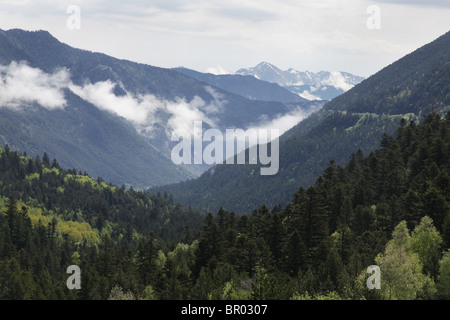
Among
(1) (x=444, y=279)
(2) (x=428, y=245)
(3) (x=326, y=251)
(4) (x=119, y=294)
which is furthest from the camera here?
(3) (x=326, y=251)

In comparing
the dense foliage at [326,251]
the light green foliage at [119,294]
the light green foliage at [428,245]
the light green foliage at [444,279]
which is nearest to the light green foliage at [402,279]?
the dense foliage at [326,251]

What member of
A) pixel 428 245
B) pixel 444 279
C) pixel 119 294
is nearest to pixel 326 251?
pixel 428 245

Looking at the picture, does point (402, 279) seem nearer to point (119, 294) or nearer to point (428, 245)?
point (428, 245)

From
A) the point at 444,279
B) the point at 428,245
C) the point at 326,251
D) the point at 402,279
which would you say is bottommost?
the point at 326,251

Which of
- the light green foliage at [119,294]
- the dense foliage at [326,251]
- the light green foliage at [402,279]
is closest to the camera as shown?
the light green foliage at [402,279]

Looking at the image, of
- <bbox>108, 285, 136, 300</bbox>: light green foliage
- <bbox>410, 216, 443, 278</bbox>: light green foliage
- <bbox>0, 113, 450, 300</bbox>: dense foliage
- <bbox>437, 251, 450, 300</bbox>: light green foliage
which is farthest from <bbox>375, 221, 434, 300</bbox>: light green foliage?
<bbox>108, 285, 136, 300</bbox>: light green foliage

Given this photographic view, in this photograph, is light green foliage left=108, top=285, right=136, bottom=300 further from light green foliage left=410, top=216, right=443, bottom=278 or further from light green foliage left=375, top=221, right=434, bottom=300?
light green foliage left=410, top=216, right=443, bottom=278

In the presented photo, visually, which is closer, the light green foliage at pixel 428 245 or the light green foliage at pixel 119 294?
the light green foliage at pixel 428 245

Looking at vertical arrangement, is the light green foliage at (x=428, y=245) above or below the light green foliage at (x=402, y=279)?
above

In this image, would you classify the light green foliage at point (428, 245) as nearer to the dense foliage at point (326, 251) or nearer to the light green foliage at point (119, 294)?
the dense foliage at point (326, 251)

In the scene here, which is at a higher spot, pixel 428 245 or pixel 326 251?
pixel 428 245
